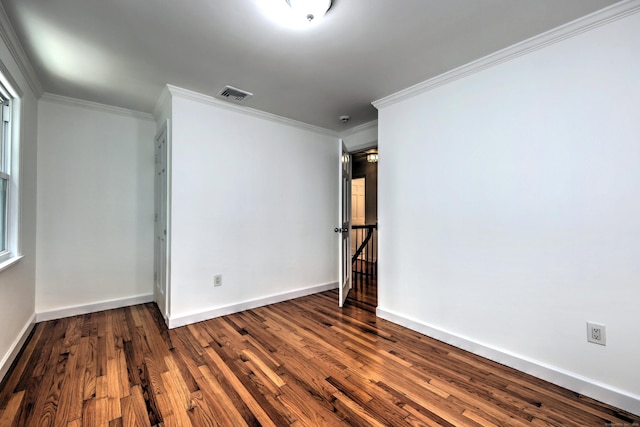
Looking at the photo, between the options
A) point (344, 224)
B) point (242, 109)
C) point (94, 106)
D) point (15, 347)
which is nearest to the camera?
point (15, 347)

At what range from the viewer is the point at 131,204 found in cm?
334

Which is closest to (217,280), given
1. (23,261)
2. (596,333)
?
(23,261)

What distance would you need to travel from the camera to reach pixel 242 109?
319 cm

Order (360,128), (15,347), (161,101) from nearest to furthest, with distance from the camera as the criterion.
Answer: (15,347), (161,101), (360,128)

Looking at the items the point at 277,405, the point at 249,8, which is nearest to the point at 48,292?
the point at 277,405

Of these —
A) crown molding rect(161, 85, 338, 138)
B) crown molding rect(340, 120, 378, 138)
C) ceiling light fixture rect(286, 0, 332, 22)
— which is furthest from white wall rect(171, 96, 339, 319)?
ceiling light fixture rect(286, 0, 332, 22)

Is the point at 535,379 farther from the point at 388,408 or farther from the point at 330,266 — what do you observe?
the point at 330,266

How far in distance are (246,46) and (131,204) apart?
2442 millimetres

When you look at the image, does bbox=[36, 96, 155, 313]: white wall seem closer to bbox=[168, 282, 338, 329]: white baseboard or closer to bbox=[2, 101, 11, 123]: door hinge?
bbox=[2, 101, 11, 123]: door hinge

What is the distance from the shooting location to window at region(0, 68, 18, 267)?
6.94 feet

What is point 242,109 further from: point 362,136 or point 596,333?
point 596,333

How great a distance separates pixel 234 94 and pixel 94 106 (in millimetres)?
1632

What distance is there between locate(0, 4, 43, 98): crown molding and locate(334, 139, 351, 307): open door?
2682 mm

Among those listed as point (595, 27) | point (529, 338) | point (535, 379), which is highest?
point (595, 27)
